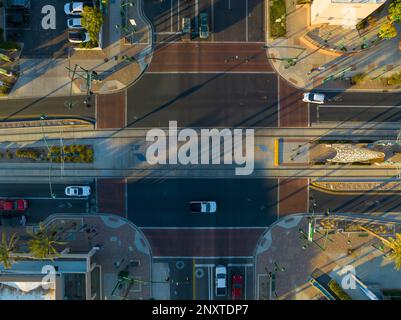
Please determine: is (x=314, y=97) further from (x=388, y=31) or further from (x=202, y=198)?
(x=202, y=198)

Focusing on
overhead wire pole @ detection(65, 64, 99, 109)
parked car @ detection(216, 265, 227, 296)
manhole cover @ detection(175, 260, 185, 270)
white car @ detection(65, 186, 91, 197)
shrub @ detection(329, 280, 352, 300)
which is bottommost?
shrub @ detection(329, 280, 352, 300)

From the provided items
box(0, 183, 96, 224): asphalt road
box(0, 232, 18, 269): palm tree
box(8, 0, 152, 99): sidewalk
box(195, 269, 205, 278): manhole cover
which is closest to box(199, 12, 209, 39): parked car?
box(8, 0, 152, 99): sidewalk

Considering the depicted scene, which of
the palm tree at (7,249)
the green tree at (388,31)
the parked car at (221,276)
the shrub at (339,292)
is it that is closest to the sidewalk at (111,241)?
the palm tree at (7,249)

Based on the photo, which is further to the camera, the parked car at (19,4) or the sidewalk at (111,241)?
the sidewalk at (111,241)

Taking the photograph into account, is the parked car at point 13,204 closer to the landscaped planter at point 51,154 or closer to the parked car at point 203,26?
the landscaped planter at point 51,154

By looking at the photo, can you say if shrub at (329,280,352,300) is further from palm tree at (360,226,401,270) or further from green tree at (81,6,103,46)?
green tree at (81,6,103,46)

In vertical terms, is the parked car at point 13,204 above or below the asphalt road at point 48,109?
below

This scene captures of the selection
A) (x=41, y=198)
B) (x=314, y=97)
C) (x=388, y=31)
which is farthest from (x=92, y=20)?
(x=388, y=31)
